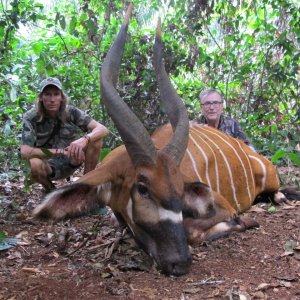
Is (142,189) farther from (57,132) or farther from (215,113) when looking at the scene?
(215,113)

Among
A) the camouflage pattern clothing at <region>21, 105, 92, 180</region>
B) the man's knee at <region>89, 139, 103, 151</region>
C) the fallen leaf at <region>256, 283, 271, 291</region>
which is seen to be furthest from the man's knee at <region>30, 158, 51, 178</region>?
the fallen leaf at <region>256, 283, 271, 291</region>

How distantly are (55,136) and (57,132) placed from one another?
52 mm

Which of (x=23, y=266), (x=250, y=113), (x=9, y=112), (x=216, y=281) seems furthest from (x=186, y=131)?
(x=250, y=113)

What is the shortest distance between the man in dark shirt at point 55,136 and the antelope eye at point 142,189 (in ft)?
5.78

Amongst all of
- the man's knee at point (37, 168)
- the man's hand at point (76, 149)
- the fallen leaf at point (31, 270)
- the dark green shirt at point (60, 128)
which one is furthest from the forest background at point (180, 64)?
the fallen leaf at point (31, 270)

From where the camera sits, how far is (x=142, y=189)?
2.94 meters

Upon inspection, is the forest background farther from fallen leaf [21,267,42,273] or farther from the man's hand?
fallen leaf [21,267,42,273]

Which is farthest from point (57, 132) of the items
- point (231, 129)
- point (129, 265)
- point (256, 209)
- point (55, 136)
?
→ point (129, 265)

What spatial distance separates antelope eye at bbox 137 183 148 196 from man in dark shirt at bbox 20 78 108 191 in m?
1.76

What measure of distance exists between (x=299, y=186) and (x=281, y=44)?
2399 mm

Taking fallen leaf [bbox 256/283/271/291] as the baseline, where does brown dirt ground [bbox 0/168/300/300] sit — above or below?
below

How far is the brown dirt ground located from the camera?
264 cm

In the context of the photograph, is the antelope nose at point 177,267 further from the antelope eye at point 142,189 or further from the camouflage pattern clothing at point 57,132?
the camouflage pattern clothing at point 57,132

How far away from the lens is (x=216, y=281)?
2.73 metres
